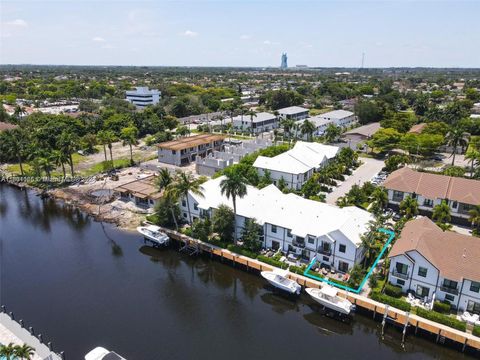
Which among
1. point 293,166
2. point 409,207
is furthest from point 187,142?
point 409,207

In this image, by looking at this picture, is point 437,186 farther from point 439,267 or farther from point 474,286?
point 474,286

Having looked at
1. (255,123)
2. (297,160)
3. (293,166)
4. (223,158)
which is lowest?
(223,158)

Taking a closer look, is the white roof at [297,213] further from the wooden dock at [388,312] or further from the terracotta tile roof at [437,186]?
the terracotta tile roof at [437,186]

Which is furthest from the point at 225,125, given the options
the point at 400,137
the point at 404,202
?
the point at 404,202

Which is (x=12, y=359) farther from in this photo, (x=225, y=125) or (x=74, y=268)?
(x=225, y=125)

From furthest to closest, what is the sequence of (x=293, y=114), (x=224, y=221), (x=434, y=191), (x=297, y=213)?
(x=293, y=114), (x=434, y=191), (x=224, y=221), (x=297, y=213)

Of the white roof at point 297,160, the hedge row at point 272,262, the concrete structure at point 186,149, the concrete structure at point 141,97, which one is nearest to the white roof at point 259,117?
the concrete structure at point 186,149
